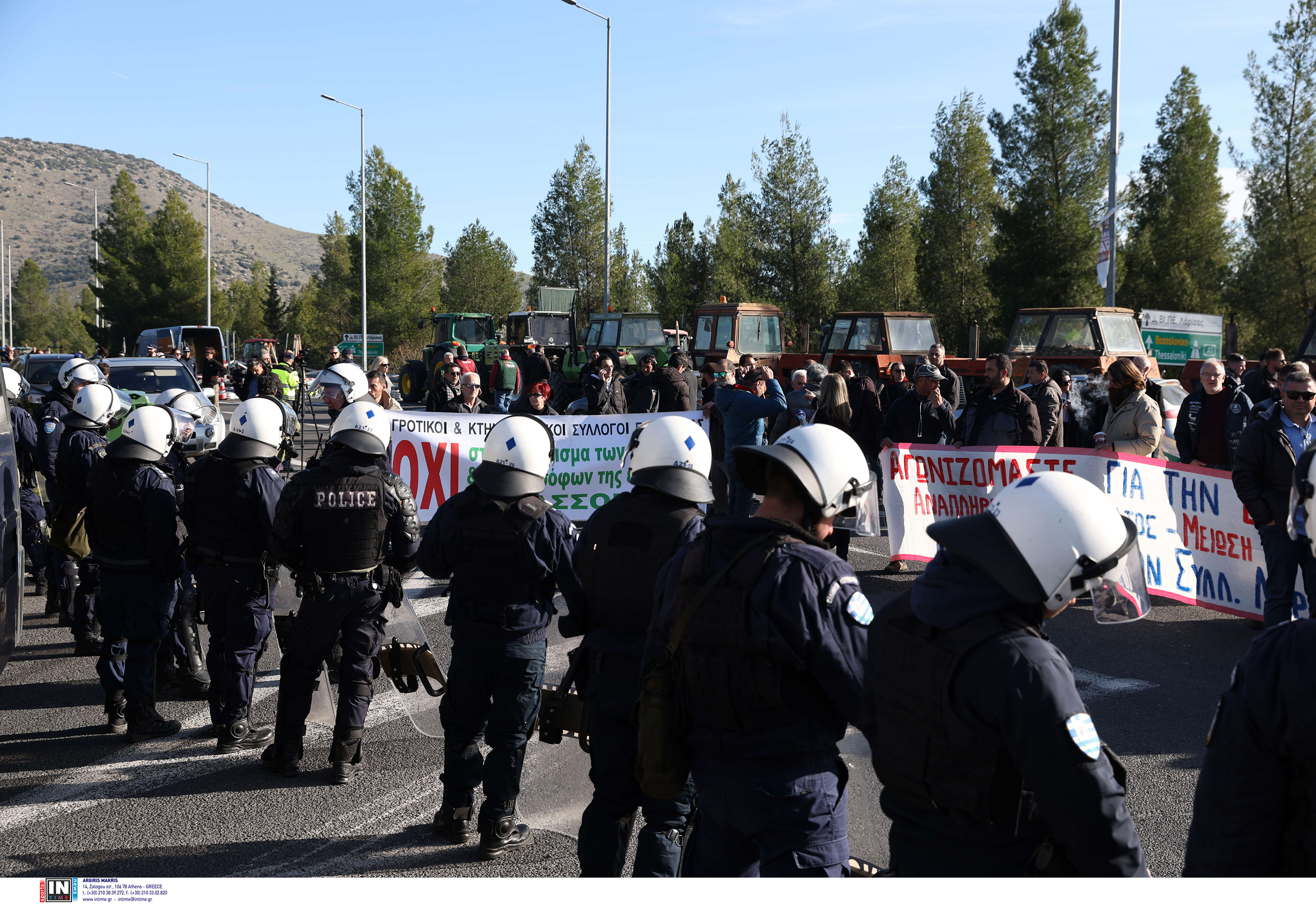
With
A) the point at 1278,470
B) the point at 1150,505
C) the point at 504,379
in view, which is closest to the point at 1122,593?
the point at 1278,470

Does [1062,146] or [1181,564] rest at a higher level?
[1062,146]

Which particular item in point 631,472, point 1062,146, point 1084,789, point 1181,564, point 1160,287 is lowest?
point 1181,564

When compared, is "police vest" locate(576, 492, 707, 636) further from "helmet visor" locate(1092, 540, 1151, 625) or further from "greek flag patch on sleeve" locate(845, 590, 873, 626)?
"helmet visor" locate(1092, 540, 1151, 625)

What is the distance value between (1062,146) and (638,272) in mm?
33679

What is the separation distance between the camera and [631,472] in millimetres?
3902

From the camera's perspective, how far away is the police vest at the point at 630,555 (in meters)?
3.67

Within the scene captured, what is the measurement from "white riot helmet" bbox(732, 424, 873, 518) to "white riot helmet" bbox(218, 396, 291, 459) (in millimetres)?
3618

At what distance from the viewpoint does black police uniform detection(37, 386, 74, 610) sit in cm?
845

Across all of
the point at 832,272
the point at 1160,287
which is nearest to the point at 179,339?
the point at 832,272

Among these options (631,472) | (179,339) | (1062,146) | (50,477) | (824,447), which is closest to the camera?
(824,447)

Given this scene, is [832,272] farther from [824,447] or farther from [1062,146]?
[824,447]

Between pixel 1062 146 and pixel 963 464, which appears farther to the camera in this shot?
pixel 1062 146

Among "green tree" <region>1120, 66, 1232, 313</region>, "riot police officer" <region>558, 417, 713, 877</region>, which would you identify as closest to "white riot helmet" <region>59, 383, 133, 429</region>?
"riot police officer" <region>558, 417, 713, 877</region>

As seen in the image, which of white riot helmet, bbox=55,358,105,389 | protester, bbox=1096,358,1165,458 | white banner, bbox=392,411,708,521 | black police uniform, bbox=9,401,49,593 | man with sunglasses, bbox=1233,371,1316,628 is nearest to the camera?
man with sunglasses, bbox=1233,371,1316,628
